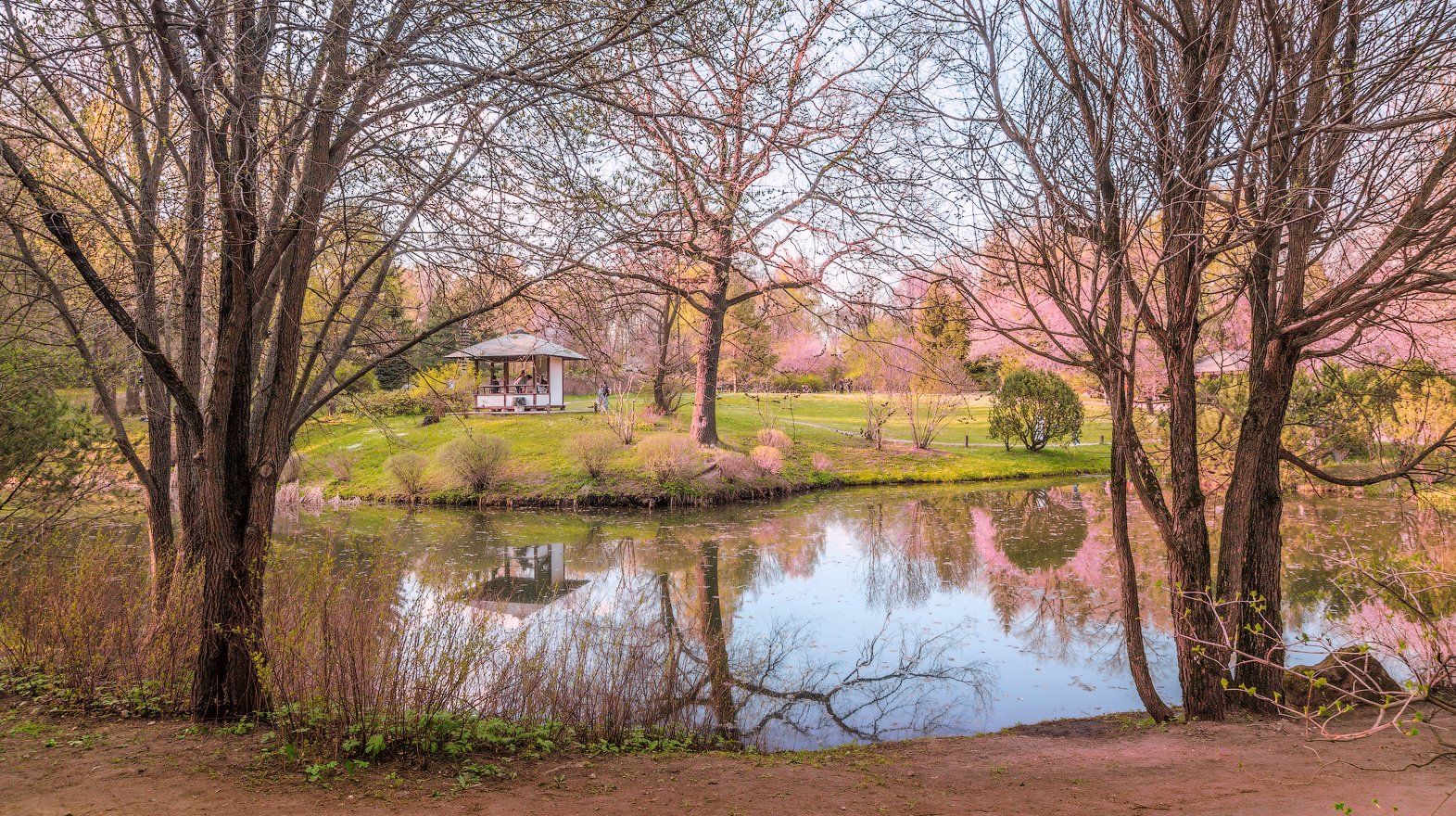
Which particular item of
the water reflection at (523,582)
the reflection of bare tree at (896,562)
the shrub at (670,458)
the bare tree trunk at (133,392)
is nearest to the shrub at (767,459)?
the shrub at (670,458)

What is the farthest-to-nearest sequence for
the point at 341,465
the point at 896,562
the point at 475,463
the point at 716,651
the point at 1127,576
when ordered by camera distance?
1. the point at 341,465
2. the point at 475,463
3. the point at 896,562
4. the point at 716,651
5. the point at 1127,576

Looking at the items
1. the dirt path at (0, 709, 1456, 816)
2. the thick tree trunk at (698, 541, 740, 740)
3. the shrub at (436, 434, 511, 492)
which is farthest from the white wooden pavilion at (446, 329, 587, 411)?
the dirt path at (0, 709, 1456, 816)

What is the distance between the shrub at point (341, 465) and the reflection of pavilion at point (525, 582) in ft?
32.8

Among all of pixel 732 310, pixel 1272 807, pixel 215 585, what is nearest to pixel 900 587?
pixel 1272 807

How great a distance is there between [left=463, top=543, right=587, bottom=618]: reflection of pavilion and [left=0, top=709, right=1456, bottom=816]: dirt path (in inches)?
183

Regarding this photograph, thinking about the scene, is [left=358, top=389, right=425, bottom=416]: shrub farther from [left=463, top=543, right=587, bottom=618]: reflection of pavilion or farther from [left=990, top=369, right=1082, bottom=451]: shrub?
[left=990, top=369, right=1082, bottom=451]: shrub

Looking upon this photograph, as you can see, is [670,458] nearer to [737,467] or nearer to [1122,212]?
[737,467]

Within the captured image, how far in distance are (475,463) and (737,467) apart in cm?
660

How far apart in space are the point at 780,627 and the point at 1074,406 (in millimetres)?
20135

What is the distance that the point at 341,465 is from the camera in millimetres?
22938

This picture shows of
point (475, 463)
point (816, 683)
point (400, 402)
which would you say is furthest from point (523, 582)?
point (400, 402)

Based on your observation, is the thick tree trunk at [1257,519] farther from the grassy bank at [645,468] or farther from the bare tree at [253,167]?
the grassy bank at [645,468]

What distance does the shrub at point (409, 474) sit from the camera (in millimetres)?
20922

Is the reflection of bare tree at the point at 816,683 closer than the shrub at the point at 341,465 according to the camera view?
Yes
